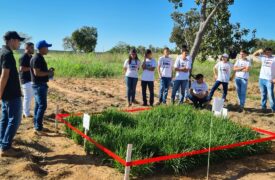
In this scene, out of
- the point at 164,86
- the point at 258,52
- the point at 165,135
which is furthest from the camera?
the point at 164,86

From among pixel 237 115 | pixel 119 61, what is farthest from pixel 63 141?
pixel 119 61

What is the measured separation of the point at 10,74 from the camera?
197 inches

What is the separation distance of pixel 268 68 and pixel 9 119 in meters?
6.60

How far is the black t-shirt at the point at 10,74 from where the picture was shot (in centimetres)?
489

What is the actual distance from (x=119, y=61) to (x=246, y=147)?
19.7m

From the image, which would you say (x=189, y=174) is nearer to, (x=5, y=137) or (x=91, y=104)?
(x=5, y=137)

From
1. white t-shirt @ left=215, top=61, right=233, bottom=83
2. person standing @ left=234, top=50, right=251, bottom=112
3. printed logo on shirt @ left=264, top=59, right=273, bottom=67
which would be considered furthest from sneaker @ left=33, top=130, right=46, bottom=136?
printed logo on shirt @ left=264, top=59, right=273, bottom=67

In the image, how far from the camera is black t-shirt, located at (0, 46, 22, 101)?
4890mm

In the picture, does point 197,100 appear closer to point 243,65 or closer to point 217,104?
point 243,65

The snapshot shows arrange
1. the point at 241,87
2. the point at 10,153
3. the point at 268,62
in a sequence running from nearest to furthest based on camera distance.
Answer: the point at 10,153
the point at 268,62
the point at 241,87

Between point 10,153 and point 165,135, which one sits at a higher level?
Answer: point 165,135

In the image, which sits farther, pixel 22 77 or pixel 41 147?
pixel 22 77

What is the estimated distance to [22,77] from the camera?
7.27 metres

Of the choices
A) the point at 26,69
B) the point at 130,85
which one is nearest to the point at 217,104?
the point at 130,85
